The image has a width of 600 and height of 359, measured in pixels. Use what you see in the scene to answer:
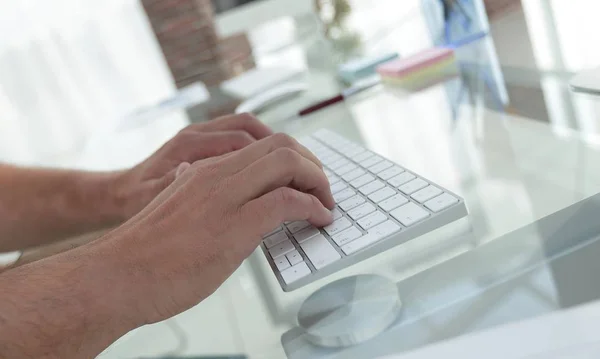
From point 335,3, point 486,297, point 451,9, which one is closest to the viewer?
point 486,297

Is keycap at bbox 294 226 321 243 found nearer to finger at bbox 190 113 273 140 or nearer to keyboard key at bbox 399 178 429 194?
keyboard key at bbox 399 178 429 194

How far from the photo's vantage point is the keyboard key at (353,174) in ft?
1.98

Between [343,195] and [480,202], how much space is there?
5.1 inches

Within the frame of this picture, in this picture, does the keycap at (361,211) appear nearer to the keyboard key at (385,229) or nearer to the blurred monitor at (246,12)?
the keyboard key at (385,229)

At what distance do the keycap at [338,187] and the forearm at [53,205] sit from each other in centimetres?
37

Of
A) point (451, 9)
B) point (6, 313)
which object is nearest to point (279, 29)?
point (451, 9)

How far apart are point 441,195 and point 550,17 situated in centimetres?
64

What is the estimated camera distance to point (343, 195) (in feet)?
1.86

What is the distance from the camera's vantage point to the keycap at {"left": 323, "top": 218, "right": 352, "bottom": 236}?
1.62ft

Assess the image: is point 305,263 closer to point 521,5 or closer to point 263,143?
point 263,143

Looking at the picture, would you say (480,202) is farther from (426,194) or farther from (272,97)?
(272,97)

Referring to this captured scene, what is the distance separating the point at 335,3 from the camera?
1.57 m

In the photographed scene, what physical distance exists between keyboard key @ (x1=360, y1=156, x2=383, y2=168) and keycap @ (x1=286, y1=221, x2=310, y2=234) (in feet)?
0.41

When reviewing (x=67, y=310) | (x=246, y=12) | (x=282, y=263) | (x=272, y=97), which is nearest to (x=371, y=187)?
(x=282, y=263)
